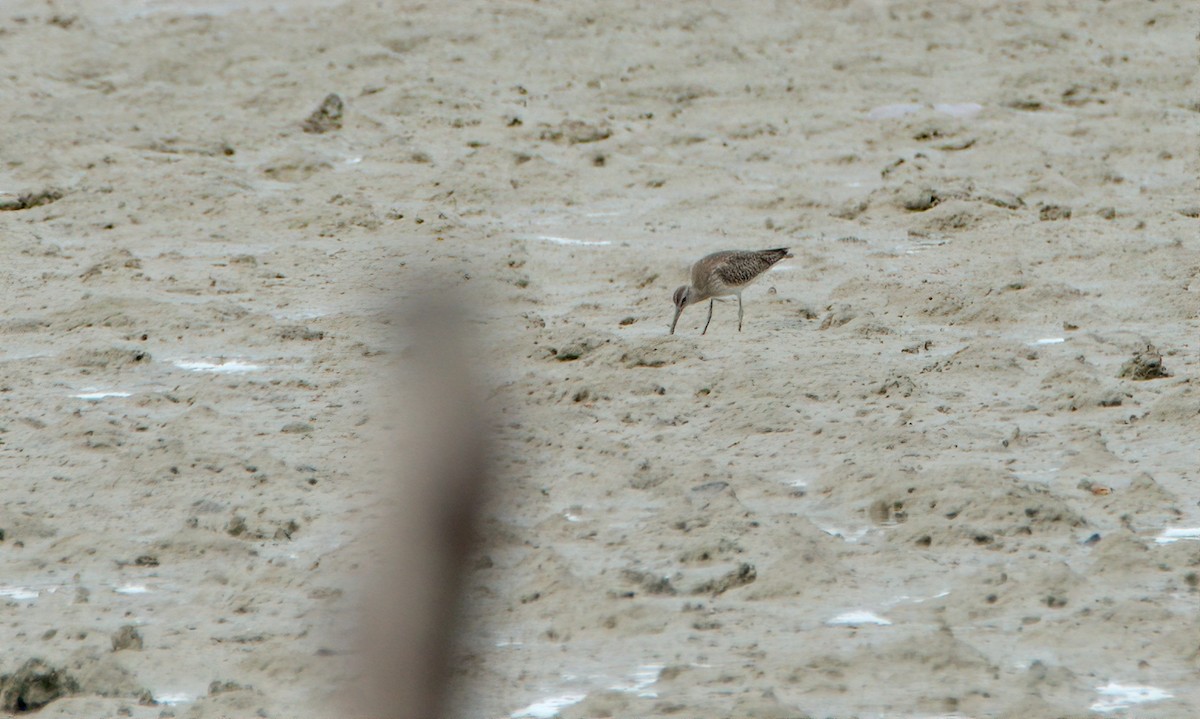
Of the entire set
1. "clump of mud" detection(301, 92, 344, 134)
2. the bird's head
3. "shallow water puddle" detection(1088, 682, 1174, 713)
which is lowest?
the bird's head

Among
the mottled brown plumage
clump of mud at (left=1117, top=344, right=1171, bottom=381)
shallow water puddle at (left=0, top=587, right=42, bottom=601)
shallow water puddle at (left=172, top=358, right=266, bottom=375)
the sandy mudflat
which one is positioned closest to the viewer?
the sandy mudflat

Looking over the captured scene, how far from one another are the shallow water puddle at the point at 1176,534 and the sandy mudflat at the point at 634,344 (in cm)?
2

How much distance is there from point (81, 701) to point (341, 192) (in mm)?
5315

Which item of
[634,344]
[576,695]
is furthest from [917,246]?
[576,695]

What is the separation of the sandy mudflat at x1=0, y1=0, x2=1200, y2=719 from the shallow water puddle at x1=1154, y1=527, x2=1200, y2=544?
18 millimetres

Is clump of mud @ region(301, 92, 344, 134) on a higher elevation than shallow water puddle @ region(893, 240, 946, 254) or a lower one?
higher

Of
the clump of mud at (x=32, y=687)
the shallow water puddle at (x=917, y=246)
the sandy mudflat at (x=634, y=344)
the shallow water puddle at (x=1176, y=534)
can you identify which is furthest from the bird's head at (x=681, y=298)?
the clump of mud at (x=32, y=687)

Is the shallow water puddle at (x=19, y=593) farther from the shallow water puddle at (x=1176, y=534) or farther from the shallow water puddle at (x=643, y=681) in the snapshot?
the shallow water puddle at (x=1176, y=534)

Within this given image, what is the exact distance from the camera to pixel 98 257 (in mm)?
7422

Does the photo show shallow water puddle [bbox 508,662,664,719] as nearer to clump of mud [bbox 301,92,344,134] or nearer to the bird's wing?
the bird's wing

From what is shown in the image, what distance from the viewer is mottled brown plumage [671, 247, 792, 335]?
673cm

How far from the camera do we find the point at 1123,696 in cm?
344

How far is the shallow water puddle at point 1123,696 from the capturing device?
11.1 feet

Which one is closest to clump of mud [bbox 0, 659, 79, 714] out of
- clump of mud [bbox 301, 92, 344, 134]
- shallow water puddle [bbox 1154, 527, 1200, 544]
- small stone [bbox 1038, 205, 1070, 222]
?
shallow water puddle [bbox 1154, 527, 1200, 544]
